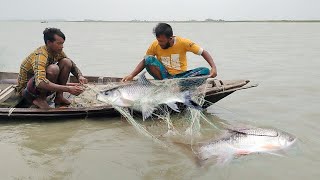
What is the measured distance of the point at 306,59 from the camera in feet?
44.1

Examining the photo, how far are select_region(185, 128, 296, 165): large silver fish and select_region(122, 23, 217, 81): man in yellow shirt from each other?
1477 millimetres

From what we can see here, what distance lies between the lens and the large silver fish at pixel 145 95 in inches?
173

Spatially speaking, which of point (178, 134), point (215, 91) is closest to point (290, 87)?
point (215, 91)

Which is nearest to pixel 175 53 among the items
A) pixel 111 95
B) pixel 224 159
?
pixel 111 95

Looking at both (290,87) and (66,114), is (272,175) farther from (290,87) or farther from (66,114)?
(290,87)

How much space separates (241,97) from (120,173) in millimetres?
4184

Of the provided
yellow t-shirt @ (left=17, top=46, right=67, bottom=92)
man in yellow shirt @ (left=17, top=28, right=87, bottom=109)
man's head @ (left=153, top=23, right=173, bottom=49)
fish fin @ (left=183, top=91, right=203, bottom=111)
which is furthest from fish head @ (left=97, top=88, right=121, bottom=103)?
man's head @ (left=153, top=23, right=173, bottom=49)

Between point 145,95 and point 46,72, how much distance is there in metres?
1.60

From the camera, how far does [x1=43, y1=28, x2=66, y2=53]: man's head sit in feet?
16.1

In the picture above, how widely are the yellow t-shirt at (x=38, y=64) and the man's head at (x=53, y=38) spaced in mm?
153

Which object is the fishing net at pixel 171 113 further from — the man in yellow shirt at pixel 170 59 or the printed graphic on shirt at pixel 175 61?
the printed graphic on shirt at pixel 175 61

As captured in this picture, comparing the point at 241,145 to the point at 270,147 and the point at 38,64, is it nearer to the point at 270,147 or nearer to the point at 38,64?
the point at 270,147

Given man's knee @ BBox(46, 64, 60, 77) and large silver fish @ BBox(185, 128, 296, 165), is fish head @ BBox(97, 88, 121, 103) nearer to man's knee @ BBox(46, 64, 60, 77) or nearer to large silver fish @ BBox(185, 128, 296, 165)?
man's knee @ BBox(46, 64, 60, 77)

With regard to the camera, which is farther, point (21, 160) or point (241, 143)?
point (21, 160)
